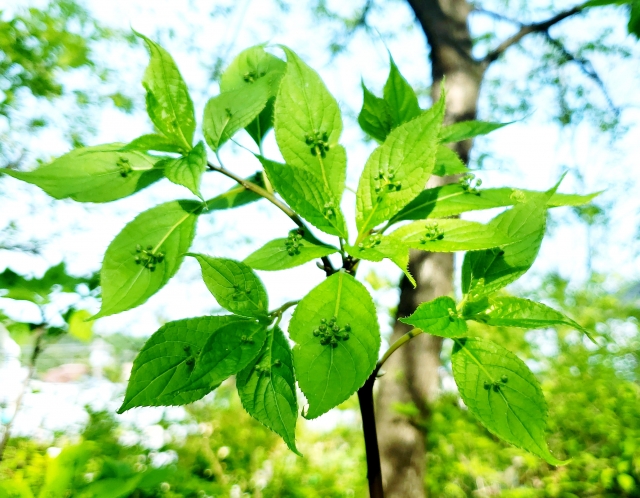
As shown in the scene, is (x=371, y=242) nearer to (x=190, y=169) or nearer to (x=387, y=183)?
(x=387, y=183)

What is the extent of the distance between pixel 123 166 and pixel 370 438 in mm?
389

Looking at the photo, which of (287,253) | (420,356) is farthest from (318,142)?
(420,356)

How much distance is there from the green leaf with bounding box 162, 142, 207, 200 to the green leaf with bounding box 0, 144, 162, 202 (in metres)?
0.07

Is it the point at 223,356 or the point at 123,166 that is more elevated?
the point at 123,166

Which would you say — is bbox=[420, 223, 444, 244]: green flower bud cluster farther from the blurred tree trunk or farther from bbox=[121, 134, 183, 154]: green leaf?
the blurred tree trunk

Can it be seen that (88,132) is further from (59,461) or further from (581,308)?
(581,308)

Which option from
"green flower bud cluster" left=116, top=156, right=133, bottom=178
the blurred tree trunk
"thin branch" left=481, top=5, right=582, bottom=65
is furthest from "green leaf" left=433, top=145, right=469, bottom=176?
"thin branch" left=481, top=5, right=582, bottom=65

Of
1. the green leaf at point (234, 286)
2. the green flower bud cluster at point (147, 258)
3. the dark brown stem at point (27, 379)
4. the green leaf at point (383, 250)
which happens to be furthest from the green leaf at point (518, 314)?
the dark brown stem at point (27, 379)

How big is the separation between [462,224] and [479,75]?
8.36 ft

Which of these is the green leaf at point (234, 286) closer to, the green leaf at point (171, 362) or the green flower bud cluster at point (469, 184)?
the green leaf at point (171, 362)

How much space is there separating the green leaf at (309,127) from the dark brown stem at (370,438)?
0.64 feet

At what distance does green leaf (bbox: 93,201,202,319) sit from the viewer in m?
0.47

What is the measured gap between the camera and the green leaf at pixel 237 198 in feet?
1.81

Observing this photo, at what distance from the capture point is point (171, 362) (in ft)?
1.43
